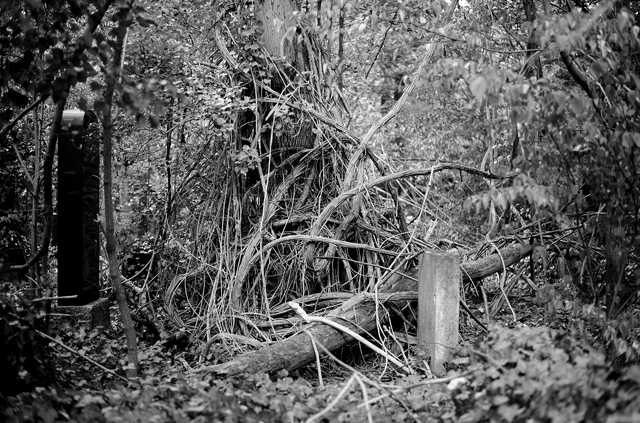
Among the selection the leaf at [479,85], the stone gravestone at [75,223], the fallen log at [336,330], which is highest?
the leaf at [479,85]

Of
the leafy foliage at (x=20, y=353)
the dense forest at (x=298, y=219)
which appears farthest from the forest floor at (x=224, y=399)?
the leafy foliage at (x=20, y=353)

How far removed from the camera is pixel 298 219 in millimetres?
6773

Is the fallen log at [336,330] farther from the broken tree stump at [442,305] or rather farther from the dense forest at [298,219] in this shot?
the broken tree stump at [442,305]

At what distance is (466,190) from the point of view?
9.12 meters

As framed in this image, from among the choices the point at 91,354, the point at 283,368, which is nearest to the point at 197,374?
the point at 283,368

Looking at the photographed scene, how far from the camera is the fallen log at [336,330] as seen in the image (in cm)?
457

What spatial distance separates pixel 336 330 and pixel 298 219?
5.70 ft

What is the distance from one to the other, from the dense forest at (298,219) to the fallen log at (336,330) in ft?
0.07

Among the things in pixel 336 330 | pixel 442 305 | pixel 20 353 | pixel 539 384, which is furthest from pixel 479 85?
pixel 20 353

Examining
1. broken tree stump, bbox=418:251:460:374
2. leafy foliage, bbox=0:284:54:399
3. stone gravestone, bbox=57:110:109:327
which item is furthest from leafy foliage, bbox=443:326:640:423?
stone gravestone, bbox=57:110:109:327

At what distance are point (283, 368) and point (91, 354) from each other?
1908mm

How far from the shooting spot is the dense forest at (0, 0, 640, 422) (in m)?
3.56

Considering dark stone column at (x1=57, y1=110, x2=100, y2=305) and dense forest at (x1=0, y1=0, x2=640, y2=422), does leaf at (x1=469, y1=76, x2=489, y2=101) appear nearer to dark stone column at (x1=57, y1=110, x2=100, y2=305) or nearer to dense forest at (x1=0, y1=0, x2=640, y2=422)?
dense forest at (x1=0, y1=0, x2=640, y2=422)

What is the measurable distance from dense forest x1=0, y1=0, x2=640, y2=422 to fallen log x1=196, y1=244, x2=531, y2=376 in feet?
0.07
